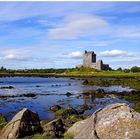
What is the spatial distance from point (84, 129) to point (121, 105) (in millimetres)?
2049

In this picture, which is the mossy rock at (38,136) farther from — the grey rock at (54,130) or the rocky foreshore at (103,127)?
the grey rock at (54,130)

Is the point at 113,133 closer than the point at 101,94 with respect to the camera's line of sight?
Yes

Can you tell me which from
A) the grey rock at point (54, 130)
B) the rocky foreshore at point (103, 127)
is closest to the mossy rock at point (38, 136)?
the rocky foreshore at point (103, 127)

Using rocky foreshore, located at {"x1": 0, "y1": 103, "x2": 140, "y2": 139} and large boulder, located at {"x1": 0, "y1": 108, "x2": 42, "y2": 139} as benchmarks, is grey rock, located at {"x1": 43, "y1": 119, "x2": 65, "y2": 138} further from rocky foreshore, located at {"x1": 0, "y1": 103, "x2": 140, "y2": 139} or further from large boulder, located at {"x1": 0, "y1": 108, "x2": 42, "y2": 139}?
large boulder, located at {"x1": 0, "y1": 108, "x2": 42, "y2": 139}

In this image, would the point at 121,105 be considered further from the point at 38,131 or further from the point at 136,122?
the point at 38,131

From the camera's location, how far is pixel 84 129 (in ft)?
54.0

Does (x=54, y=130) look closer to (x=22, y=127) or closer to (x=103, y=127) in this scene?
(x=22, y=127)

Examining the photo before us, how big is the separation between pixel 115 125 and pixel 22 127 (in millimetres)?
5787

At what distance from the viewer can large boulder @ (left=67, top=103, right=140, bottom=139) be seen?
15.3 meters

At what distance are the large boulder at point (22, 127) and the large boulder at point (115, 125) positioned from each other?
4058mm

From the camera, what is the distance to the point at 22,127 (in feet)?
63.3

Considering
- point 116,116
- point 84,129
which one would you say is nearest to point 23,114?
point 84,129

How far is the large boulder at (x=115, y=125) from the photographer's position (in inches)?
603

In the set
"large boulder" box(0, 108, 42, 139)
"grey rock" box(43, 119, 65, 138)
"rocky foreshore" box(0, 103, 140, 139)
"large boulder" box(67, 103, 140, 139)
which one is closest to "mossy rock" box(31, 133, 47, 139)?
"rocky foreshore" box(0, 103, 140, 139)
